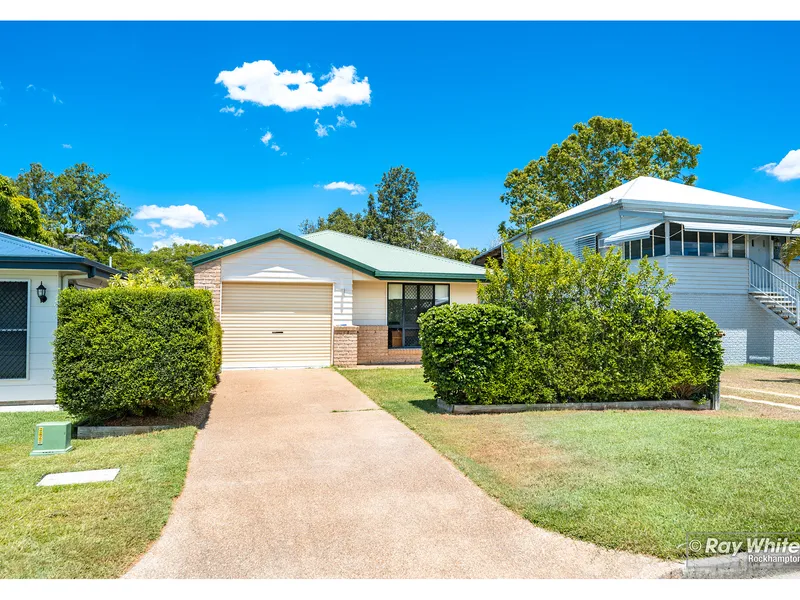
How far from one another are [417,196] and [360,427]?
3951 centimetres

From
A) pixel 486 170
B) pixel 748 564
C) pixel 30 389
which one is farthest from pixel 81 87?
pixel 486 170

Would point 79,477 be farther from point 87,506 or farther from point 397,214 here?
point 397,214

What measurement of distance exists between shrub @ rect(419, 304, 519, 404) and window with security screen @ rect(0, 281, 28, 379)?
697 centimetres

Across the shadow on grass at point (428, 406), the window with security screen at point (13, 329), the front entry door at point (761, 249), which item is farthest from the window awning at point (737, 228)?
the window with security screen at point (13, 329)

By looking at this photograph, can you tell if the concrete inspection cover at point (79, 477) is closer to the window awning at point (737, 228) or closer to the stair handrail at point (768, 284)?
the window awning at point (737, 228)

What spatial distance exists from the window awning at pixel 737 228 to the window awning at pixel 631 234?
914mm

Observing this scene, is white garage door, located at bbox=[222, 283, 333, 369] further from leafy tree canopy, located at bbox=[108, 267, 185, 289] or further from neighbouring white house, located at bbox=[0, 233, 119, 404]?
neighbouring white house, located at bbox=[0, 233, 119, 404]

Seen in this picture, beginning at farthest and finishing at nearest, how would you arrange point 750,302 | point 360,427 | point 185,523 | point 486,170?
point 486,170 → point 750,302 → point 360,427 → point 185,523

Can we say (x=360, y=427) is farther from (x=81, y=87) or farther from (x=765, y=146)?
(x=765, y=146)

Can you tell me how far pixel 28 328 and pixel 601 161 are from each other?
33.5 meters

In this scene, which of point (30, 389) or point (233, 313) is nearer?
point (30, 389)

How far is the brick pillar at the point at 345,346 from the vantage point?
615 inches
